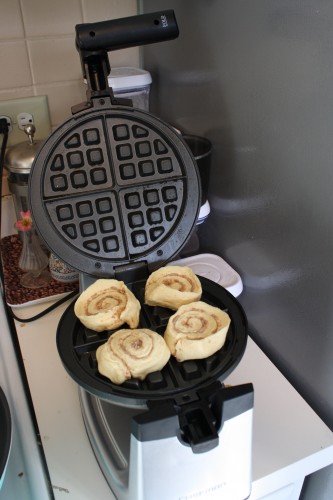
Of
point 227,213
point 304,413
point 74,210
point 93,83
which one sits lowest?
point 304,413

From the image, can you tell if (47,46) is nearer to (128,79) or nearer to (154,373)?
(128,79)

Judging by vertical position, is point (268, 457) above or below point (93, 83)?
below

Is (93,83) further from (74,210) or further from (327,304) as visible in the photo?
(327,304)

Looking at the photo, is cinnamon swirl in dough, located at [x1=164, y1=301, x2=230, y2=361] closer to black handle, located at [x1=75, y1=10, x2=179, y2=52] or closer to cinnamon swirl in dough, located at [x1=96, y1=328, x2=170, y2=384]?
cinnamon swirl in dough, located at [x1=96, y1=328, x2=170, y2=384]

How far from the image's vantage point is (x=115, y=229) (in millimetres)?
644

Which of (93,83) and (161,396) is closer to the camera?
(161,396)

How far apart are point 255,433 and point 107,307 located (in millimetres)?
273

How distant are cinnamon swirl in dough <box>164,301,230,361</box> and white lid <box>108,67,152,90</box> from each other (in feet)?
1.98

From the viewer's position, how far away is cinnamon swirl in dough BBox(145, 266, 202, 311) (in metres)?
0.56

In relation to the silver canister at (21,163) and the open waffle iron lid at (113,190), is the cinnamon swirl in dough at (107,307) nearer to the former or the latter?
the open waffle iron lid at (113,190)

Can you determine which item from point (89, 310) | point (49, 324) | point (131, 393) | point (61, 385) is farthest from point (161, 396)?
point (49, 324)

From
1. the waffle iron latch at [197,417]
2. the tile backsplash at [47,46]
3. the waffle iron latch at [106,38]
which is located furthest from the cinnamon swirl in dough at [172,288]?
the tile backsplash at [47,46]

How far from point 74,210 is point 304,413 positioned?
45 cm

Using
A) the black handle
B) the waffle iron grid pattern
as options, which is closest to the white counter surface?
the waffle iron grid pattern
